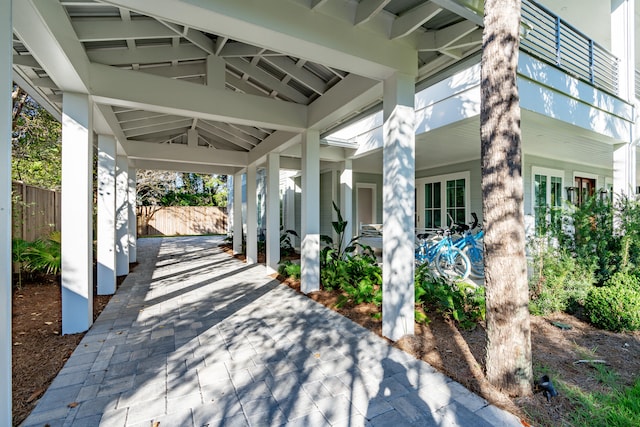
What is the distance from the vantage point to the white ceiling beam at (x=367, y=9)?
290 cm

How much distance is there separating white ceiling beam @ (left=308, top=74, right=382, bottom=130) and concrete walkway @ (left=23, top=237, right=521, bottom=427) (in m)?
2.97

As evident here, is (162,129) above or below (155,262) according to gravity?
above

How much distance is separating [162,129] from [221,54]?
10.5 ft

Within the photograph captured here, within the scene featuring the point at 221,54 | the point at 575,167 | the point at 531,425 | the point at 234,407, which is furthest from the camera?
the point at 575,167

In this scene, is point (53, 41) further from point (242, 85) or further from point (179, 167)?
point (179, 167)

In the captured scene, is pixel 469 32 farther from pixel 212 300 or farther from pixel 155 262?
pixel 155 262

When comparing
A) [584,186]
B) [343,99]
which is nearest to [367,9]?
[343,99]

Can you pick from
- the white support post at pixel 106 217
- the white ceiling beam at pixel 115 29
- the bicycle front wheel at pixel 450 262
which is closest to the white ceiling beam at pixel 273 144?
the white ceiling beam at pixel 115 29

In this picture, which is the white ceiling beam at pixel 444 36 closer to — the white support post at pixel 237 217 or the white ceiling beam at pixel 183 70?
the white ceiling beam at pixel 183 70

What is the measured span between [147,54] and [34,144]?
7.43 meters

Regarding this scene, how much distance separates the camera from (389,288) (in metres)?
3.38

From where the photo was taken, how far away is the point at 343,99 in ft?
14.0

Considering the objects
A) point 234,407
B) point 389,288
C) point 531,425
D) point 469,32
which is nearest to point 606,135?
point 469,32

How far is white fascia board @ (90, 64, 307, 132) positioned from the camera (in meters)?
3.88
